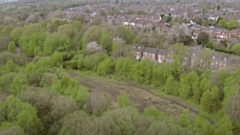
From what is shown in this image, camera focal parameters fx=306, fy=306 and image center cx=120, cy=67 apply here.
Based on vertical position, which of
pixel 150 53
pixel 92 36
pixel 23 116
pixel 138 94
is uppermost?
pixel 23 116

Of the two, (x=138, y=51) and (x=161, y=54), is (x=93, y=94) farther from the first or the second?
(x=138, y=51)

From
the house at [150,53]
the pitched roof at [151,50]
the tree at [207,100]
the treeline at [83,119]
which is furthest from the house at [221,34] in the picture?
the treeline at [83,119]

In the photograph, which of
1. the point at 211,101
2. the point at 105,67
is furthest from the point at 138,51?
the point at 211,101

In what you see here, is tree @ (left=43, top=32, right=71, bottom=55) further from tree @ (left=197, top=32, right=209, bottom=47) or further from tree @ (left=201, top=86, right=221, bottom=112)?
tree @ (left=201, top=86, right=221, bottom=112)

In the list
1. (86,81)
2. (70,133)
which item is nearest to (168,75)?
(86,81)

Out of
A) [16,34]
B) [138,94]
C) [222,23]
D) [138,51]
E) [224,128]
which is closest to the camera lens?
[224,128]

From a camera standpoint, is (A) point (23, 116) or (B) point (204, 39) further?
(B) point (204, 39)

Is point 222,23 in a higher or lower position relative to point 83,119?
lower
